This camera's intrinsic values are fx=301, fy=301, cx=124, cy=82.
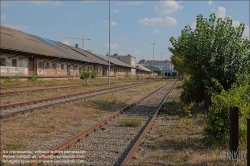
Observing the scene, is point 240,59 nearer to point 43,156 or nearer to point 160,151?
point 160,151

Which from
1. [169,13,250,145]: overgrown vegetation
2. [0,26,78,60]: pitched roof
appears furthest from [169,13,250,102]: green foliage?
[0,26,78,60]: pitched roof

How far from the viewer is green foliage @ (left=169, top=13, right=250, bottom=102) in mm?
11703

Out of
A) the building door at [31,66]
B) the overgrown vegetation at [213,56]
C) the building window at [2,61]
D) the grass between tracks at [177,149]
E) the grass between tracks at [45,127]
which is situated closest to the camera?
the grass between tracks at [177,149]

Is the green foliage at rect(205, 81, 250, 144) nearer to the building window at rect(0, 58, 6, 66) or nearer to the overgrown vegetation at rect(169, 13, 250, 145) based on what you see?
the overgrown vegetation at rect(169, 13, 250, 145)

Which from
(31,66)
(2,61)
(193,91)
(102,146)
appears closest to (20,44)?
(31,66)

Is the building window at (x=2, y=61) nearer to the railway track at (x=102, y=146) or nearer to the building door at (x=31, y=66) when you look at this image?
the building door at (x=31, y=66)

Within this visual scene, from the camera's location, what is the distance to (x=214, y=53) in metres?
12.1

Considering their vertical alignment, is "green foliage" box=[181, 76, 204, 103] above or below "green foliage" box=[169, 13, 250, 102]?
below

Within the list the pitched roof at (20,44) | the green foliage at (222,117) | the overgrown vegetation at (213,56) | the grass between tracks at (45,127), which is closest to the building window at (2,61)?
the pitched roof at (20,44)

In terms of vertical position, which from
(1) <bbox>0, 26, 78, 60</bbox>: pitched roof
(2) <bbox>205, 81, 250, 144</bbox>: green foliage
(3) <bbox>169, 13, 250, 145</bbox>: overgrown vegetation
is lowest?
(2) <bbox>205, 81, 250, 144</bbox>: green foliage

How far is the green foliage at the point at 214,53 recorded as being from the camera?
11703 millimetres

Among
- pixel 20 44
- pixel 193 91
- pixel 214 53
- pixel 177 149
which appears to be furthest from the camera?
pixel 20 44

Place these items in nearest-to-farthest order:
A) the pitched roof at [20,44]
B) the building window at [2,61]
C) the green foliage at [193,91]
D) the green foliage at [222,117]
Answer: the green foliage at [222,117] < the green foliage at [193,91] < the building window at [2,61] < the pitched roof at [20,44]

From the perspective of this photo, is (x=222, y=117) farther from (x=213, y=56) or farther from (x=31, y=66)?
(x=31, y=66)
